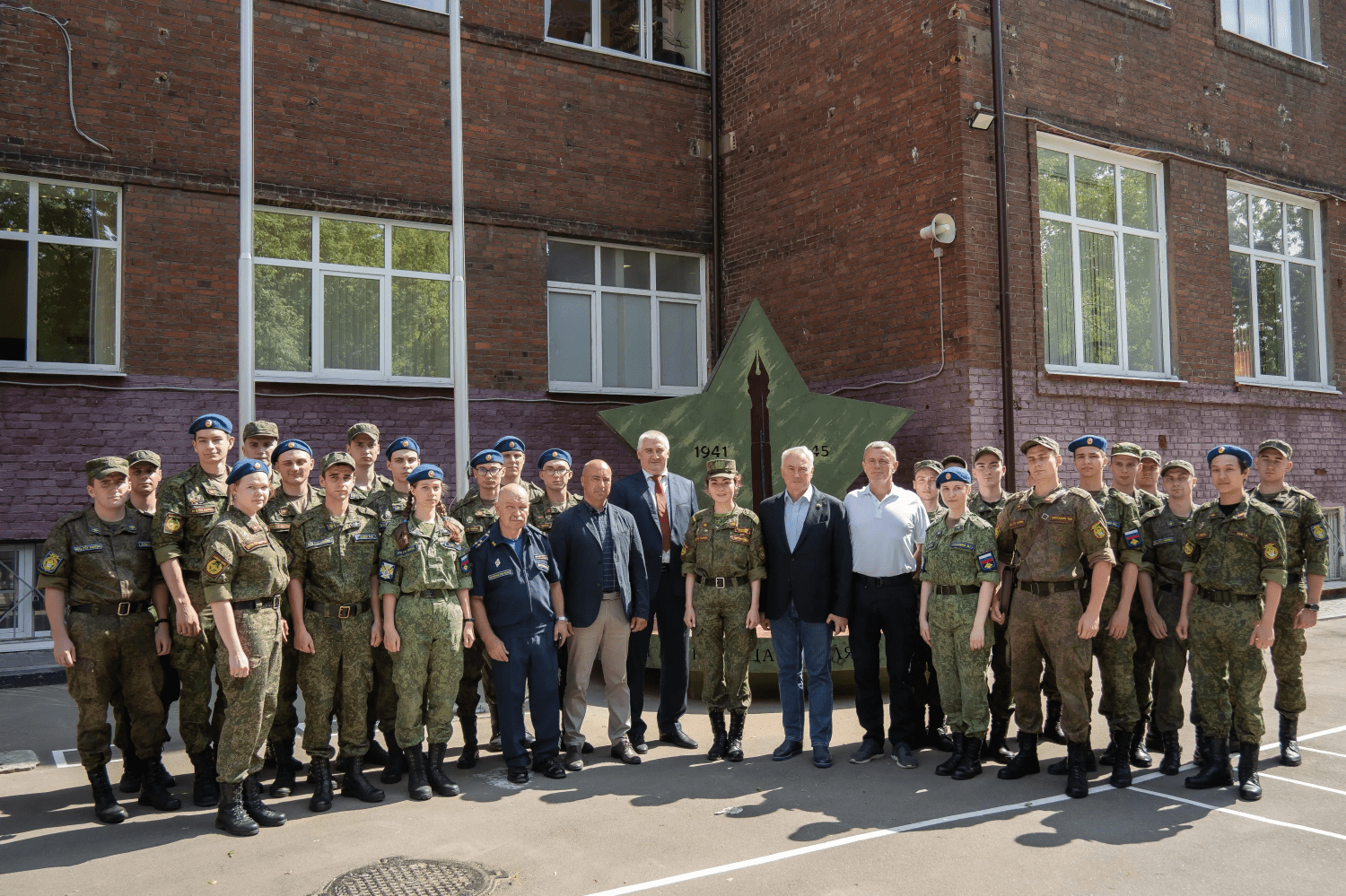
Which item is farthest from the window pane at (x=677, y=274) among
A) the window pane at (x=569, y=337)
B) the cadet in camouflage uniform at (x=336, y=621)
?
the cadet in camouflage uniform at (x=336, y=621)

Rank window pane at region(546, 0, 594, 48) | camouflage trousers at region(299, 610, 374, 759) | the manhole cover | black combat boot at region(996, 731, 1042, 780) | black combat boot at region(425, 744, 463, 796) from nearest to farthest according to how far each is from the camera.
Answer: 1. the manhole cover
2. camouflage trousers at region(299, 610, 374, 759)
3. black combat boot at region(425, 744, 463, 796)
4. black combat boot at region(996, 731, 1042, 780)
5. window pane at region(546, 0, 594, 48)

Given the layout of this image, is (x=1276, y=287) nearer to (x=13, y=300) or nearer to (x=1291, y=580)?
(x=1291, y=580)

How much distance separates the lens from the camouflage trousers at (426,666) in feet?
17.4

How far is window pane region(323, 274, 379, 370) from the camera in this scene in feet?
34.3

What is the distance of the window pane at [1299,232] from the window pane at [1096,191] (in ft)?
11.0

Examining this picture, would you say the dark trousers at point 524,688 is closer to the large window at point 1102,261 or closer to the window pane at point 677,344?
the large window at point 1102,261

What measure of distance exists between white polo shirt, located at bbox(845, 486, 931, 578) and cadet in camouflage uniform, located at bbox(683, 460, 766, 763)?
58cm

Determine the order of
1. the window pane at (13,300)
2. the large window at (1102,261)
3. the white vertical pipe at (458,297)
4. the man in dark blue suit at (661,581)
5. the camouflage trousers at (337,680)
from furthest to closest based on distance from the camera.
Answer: the large window at (1102,261)
the window pane at (13,300)
the white vertical pipe at (458,297)
the man in dark blue suit at (661,581)
the camouflage trousers at (337,680)

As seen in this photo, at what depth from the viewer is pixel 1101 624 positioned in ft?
18.5

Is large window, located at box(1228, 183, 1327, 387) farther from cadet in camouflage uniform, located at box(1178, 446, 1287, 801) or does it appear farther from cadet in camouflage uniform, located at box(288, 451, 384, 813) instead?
cadet in camouflage uniform, located at box(288, 451, 384, 813)

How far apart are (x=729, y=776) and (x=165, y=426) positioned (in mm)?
6485

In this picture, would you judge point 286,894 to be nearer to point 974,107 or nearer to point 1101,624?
point 1101,624

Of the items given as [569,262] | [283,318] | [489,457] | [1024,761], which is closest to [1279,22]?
[569,262]

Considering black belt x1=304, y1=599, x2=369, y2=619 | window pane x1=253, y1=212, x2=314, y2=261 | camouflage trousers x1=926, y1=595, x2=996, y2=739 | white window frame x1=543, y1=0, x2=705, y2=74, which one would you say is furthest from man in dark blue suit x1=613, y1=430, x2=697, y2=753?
white window frame x1=543, y1=0, x2=705, y2=74
